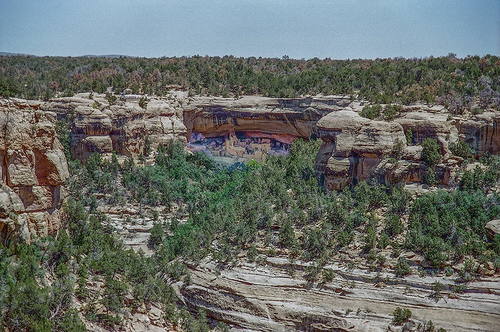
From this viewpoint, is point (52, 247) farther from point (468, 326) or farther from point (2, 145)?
point (468, 326)

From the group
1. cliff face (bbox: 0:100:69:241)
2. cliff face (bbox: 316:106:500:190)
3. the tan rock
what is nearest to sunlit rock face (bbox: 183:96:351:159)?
cliff face (bbox: 316:106:500:190)

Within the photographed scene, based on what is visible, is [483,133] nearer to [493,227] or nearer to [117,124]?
[493,227]

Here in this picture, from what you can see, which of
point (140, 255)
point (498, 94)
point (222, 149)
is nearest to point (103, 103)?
point (222, 149)

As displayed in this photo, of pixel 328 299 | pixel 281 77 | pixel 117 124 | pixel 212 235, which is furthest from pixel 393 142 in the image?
pixel 281 77

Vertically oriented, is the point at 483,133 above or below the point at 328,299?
above

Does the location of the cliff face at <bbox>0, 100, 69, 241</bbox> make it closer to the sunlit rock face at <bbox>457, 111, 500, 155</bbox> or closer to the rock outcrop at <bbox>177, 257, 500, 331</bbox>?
the rock outcrop at <bbox>177, 257, 500, 331</bbox>

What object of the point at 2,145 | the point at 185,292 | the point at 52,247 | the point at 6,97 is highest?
the point at 6,97
